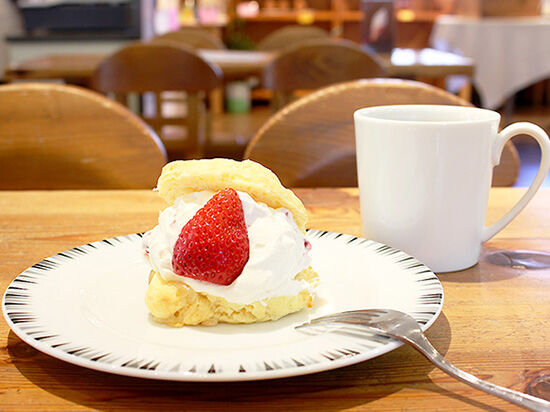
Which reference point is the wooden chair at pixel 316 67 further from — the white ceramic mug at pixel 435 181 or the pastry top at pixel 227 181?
the pastry top at pixel 227 181

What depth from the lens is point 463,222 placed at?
63cm

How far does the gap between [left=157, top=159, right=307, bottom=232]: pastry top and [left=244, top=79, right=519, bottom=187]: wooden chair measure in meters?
0.55

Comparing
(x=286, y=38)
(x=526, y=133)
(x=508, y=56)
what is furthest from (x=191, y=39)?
(x=526, y=133)

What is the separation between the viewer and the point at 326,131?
3.61 ft

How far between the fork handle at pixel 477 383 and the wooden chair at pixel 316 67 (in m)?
1.90

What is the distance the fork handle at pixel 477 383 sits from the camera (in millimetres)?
362

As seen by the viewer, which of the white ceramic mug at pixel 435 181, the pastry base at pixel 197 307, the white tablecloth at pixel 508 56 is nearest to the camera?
the pastry base at pixel 197 307

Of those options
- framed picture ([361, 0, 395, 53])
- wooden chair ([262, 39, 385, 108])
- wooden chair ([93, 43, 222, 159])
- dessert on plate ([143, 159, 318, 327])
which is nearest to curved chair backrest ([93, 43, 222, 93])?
wooden chair ([93, 43, 222, 159])

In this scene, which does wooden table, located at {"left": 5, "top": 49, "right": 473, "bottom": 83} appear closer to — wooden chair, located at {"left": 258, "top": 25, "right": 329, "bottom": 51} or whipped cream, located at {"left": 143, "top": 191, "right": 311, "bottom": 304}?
wooden chair, located at {"left": 258, "top": 25, "right": 329, "bottom": 51}

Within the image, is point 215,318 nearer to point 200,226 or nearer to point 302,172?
point 200,226

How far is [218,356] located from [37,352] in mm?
129

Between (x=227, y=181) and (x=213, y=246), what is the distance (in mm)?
62

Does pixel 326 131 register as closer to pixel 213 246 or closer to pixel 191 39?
pixel 213 246

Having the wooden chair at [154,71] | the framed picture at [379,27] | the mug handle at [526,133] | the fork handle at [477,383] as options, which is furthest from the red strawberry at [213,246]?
the framed picture at [379,27]
